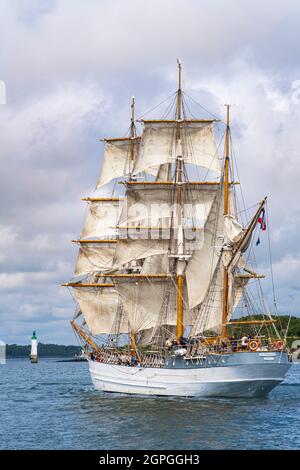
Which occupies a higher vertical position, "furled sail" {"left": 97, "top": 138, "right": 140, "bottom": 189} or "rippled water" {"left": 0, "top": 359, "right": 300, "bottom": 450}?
"furled sail" {"left": 97, "top": 138, "right": 140, "bottom": 189}

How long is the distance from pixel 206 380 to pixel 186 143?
22.6m

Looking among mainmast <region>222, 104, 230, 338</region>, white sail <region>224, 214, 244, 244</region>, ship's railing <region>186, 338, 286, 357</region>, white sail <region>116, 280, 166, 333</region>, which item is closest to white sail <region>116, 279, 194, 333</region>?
white sail <region>116, 280, 166, 333</region>

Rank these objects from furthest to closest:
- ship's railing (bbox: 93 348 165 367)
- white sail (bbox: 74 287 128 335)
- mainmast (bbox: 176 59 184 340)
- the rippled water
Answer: white sail (bbox: 74 287 128 335) < mainmast (bbox: 176 59 184 340) < ship's railing (bbox: 93 348 165 367) < the rippled water

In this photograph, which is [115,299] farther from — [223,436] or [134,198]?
[223,436]

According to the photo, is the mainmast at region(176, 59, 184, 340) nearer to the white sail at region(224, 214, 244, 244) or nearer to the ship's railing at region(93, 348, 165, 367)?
the ship's railing at region(93, 348, 165, 367)

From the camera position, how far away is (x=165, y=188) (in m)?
79.8

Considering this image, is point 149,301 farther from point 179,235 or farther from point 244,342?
point 244,342

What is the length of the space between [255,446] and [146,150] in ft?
135

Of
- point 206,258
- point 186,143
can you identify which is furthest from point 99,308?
point 186,143

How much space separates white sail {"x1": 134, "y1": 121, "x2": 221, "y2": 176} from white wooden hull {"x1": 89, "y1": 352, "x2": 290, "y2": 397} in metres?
19.4

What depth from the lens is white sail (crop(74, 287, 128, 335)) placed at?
291ft

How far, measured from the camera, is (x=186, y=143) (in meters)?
80.7

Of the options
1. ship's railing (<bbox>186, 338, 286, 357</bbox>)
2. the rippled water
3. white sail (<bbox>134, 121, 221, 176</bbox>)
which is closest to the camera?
the rippled water

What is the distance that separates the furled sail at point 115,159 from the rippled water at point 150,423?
86.3 ft
